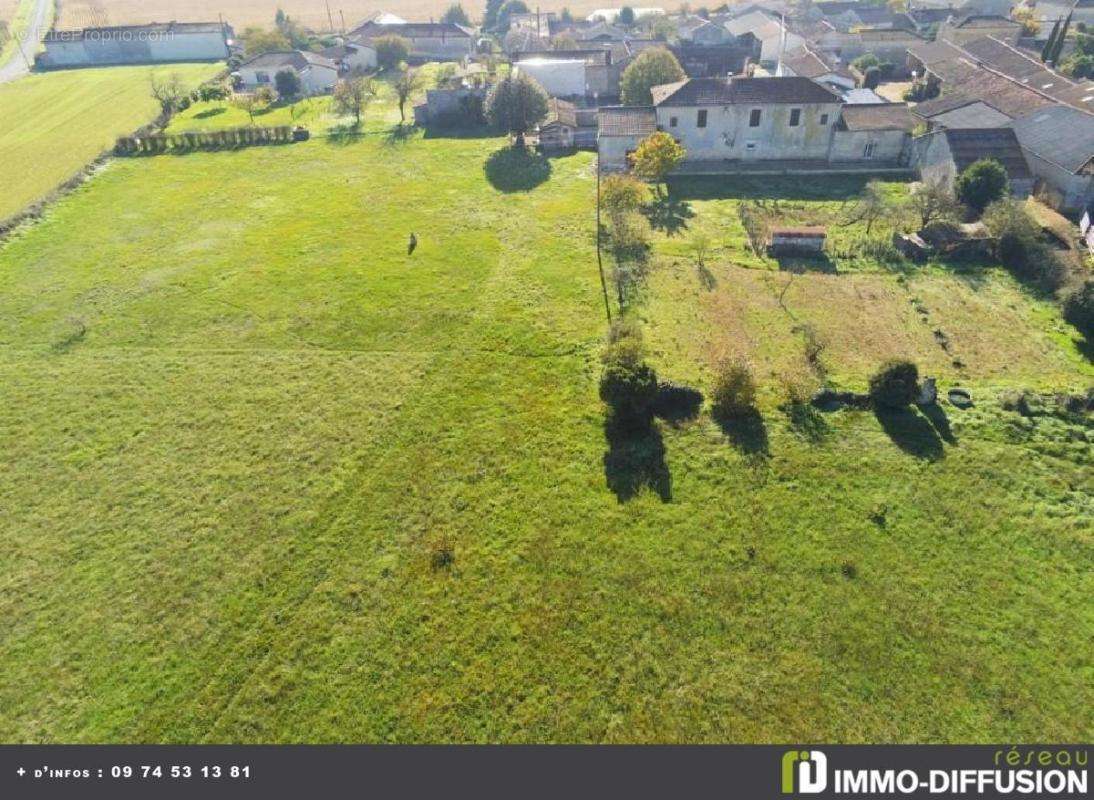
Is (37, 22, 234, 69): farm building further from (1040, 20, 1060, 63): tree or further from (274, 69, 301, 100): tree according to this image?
(1040, 20, 1060, 63): tree

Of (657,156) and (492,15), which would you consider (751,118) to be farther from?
(492,15)

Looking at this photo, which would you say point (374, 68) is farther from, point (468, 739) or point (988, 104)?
point (468, 739)

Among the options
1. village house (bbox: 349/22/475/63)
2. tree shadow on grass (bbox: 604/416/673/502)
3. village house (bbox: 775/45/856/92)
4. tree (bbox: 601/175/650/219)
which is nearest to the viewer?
tree shadow on grass (bbox: 604/416/673/502)

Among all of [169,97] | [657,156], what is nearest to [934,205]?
[657,156]

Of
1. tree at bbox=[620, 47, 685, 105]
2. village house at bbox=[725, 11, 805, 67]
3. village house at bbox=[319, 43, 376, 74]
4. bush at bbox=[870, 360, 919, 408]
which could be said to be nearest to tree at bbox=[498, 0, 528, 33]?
village house at bbox=[319, 43, 376, 74]

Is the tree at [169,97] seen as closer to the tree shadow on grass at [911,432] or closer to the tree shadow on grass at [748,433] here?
the tree shadow on grass at [748,433]
